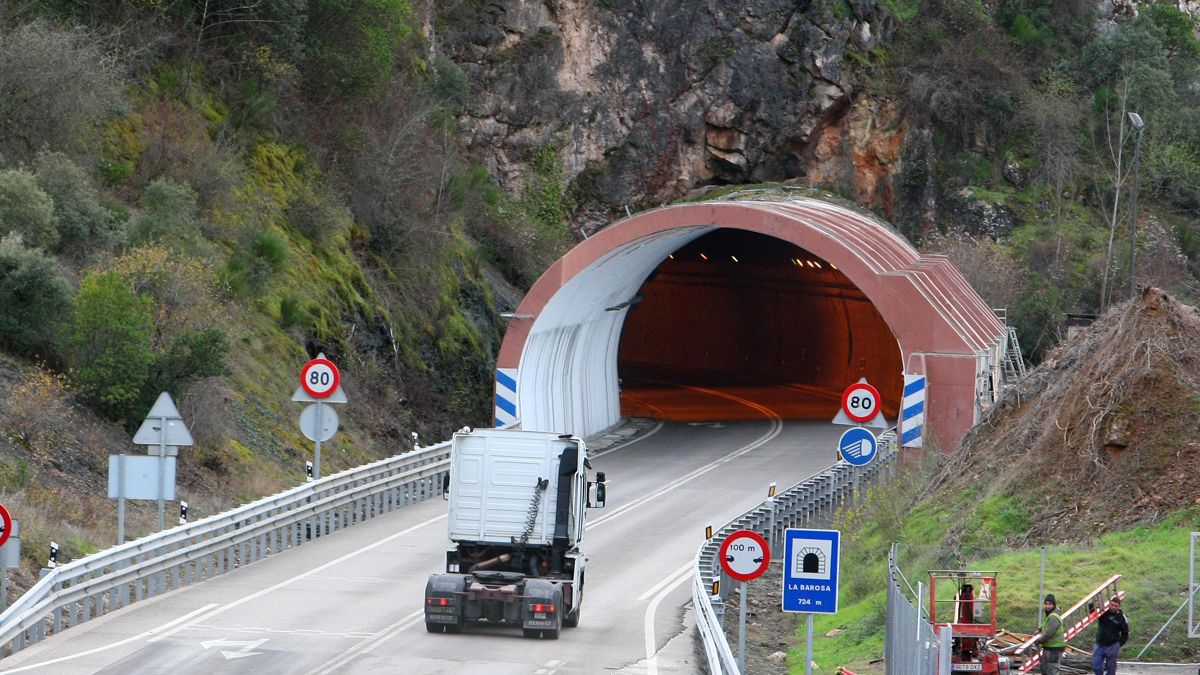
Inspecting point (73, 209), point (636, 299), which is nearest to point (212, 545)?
point (73, 209)

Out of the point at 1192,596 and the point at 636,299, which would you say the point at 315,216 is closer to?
the point at 636,299

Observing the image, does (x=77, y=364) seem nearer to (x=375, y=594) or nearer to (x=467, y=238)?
(x=375, y=594)

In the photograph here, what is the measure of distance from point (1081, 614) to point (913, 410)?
46.6ft

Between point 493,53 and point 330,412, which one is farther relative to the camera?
point 493,53

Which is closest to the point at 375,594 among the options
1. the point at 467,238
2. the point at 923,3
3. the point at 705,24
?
the point at 467,238

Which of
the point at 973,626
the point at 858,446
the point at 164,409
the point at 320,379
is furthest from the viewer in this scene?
the point at 320,379

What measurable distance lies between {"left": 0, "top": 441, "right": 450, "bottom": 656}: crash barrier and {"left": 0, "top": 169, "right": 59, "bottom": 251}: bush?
764cm

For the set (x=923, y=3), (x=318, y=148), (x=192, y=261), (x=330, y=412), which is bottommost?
(x=330, y=412)

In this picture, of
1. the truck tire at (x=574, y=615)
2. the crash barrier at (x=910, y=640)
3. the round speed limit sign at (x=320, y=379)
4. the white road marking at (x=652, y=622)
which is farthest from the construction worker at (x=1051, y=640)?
the round speed limit sign at (x=320, y=379)

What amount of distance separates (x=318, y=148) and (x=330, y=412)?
20876 millimetres

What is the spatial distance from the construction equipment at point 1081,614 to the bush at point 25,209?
19.4 meters

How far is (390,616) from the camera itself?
71.1ft

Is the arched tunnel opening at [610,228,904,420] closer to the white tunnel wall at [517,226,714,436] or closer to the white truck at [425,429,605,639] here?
the white tunnel wall at [517,226,714,436]

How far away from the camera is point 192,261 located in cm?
3278
